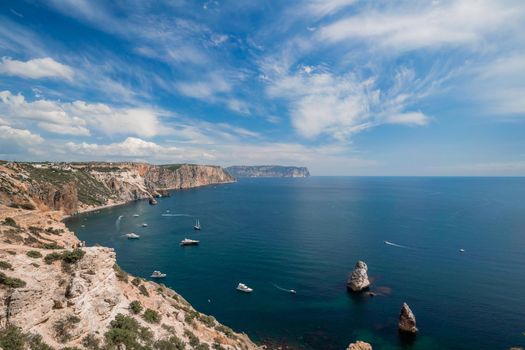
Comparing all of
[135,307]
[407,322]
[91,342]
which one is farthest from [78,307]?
[407,322]

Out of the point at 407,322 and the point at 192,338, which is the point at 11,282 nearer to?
the point at 192,338

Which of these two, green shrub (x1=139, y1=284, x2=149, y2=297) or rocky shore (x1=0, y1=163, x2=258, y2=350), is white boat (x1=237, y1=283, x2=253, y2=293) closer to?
rocky shore (x1=0, y1=163, x2=258, y2=350)

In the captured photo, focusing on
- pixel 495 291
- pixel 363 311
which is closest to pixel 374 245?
pixel 495 291

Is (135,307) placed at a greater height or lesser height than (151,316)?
greater

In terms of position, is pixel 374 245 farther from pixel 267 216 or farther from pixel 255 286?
pixel 267 216

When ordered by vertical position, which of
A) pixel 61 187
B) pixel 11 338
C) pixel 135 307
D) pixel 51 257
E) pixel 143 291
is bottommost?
pixel 61 187

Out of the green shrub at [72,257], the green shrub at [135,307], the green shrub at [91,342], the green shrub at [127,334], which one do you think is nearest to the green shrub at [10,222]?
the green shrub at [72,257]
